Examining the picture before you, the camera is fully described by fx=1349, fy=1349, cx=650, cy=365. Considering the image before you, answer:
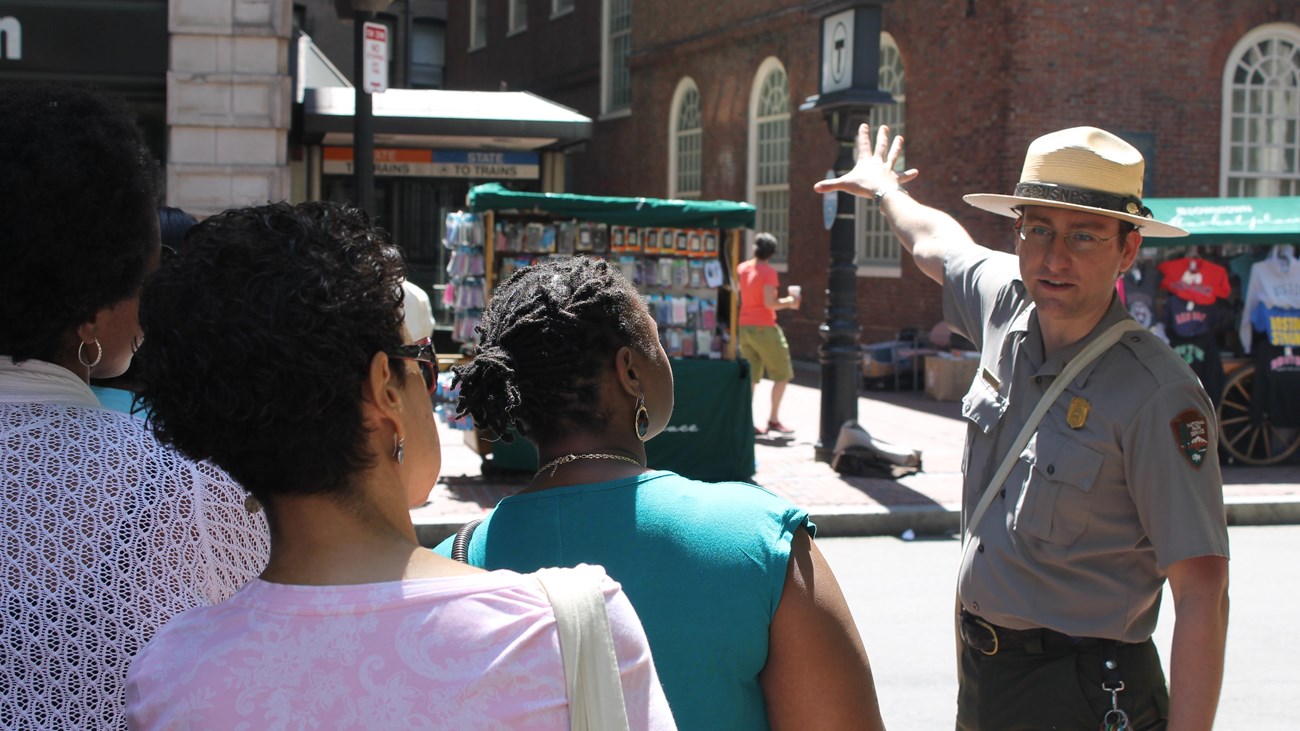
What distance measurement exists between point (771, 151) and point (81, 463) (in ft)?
72.1

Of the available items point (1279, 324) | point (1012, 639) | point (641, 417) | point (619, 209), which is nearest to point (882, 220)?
point (1279, 324)

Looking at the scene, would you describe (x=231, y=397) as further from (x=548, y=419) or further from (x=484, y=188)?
(x=484, y=188)

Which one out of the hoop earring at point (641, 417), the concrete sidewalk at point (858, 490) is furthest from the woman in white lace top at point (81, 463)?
the concrete sidewalk at point (858, 490)

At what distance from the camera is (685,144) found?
2614 cm

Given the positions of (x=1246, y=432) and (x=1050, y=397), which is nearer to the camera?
(x=1050, y=397)

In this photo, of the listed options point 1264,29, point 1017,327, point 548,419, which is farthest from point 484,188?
point 1264,29

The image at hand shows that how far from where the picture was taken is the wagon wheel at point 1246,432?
39.1 ft

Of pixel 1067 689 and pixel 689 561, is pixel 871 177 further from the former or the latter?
pixel 689 561

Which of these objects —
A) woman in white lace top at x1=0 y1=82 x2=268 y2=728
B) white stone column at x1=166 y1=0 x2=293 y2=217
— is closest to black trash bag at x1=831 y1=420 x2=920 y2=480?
white stone column at x1=166 y1=0 x2=293 y2=217

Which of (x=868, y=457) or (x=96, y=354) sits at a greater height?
(x=96, y=354)

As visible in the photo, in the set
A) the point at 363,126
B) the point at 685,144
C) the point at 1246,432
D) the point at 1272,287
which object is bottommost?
the point at 1246,432

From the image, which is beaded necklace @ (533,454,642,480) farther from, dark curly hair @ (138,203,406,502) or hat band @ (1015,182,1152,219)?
hat band @ (1015,182,1152,219)

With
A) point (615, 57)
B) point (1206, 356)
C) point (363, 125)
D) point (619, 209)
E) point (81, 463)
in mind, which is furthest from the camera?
point (615, 57)

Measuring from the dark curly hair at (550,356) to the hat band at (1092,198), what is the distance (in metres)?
1.28
